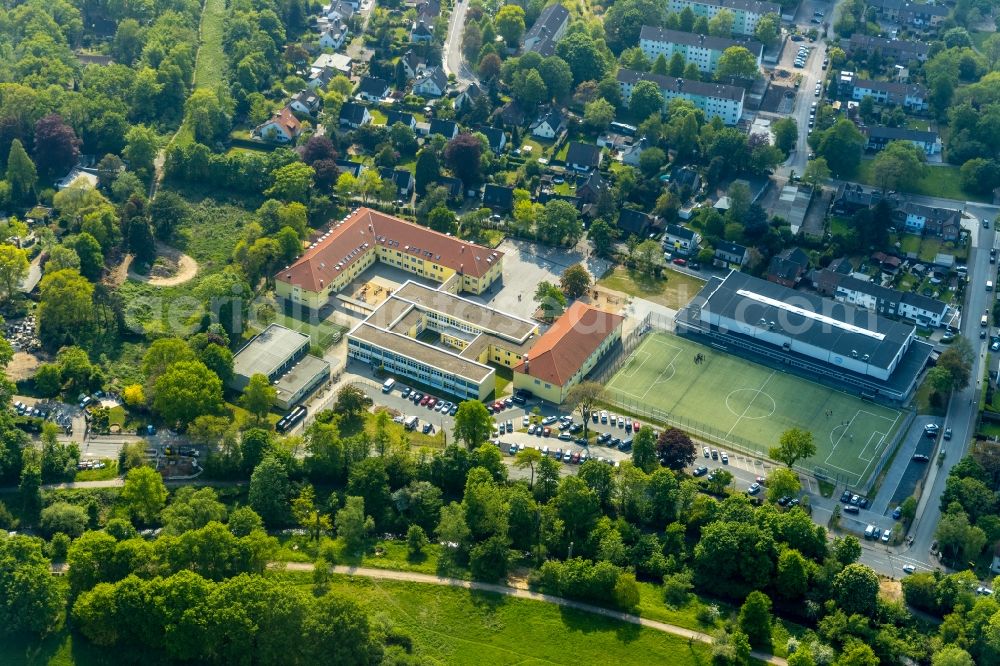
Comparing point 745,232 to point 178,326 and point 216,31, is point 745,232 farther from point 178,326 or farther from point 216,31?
point 216,31

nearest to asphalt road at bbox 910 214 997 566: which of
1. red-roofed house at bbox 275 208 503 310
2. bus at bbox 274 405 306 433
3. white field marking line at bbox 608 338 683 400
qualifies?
white field marking line at bbox 608 338 683 400

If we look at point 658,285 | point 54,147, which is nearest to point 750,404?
point 658,285

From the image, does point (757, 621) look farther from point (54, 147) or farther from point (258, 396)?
point (54, 147)

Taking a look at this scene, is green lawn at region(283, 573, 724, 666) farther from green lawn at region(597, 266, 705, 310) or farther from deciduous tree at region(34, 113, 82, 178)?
deciduous tree at region(34, 113, 82, 178)

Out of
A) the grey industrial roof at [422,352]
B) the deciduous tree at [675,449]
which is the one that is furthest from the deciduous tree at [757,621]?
the grey industrial roof at [422,352]

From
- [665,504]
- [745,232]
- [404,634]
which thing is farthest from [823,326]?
[404,634]

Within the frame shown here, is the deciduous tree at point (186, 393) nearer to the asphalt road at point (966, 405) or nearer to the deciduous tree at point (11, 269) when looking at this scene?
the deciduous tree at point (11, 269)

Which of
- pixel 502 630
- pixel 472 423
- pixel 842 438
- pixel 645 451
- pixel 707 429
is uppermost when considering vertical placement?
pixel 645 451
